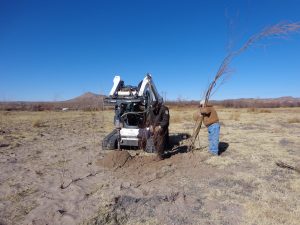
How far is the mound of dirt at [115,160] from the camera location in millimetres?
8696

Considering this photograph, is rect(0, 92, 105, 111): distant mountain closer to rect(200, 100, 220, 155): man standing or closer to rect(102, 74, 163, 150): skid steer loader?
rect(102, 74, 163, 150): skid steer loader

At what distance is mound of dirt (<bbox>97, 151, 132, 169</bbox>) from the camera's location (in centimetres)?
870

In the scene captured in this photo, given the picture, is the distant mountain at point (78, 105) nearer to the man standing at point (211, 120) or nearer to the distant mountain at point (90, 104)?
the distant mountain at point (90, 104)

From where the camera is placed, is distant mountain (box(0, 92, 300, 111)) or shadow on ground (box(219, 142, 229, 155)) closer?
shadow on ground (box(219, 142, 229, 155))

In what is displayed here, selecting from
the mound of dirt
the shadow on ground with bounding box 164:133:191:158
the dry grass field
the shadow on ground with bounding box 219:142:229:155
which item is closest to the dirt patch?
the dry grass field

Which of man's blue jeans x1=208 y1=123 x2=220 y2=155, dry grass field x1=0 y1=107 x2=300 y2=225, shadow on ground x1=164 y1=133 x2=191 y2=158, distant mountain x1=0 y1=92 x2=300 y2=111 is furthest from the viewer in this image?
distant mountain x1=0 y1=92 x2=300 y2=111

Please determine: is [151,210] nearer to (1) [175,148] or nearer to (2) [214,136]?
(2) [214,136]

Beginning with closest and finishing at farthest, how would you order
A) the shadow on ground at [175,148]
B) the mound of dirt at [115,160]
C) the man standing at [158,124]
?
the mound of dirt at [115,160] < the man standing at [158,124] < the shadow on ground at [175,148]

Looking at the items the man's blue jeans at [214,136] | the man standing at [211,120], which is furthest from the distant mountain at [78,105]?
the man's blue jeans at [214,136]

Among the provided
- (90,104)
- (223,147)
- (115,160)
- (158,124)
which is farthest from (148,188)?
(90,104)

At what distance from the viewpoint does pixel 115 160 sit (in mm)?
8898

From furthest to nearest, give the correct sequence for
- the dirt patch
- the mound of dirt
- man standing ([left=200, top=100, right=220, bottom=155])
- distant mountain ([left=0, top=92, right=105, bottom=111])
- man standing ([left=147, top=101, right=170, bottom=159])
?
distant mountain ([left=0, top=92, right=105, bottom=111]) → man standing ([left=200, top=100, right=220, bottom=155]) → man standing ([left=147, top=101, right=170, bottom=159]) → the mound of dirt → the dirt patch

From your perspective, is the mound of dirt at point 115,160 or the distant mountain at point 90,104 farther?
the distant mountain at point 90,104

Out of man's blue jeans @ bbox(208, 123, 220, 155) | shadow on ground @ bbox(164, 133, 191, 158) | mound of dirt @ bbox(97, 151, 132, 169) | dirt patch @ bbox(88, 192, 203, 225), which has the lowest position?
dirt patch @ bbox(88, 192, 203, 225)
